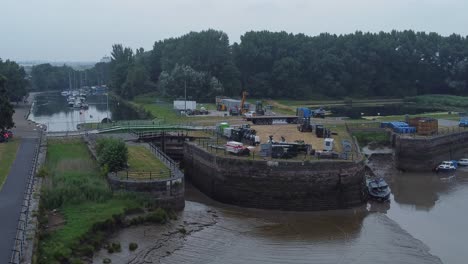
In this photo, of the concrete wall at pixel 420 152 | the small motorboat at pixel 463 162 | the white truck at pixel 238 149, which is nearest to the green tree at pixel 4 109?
the white truck at pixel 238 149

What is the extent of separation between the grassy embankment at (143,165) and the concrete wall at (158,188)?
4.16 feet

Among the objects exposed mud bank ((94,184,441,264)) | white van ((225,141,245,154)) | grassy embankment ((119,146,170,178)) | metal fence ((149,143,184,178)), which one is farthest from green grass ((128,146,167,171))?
white van ((225,141,245,154))

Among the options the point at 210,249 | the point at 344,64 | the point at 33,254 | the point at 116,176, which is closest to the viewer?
the point at 33,254

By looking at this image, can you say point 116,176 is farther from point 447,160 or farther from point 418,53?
point 418,53

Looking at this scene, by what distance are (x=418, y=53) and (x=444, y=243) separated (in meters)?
106

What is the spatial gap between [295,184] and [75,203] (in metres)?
16.5

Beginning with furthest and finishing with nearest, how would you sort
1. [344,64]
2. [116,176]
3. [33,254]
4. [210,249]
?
1. [344,64]
2. [116,176]
3. [210,249]
4. [33,254]

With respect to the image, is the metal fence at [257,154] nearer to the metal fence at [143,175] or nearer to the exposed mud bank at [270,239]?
the exposed mud bank at [270,239]

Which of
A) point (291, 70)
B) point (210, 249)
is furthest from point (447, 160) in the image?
point (291, 70)

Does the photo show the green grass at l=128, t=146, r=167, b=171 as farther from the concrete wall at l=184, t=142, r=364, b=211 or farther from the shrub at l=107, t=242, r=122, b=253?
the shrub at l=107, t=242, r=122, b=253

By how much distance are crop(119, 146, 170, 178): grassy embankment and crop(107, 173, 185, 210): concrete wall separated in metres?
1.27

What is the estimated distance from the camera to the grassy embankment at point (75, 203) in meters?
29.8

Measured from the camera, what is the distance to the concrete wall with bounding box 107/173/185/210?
131 ft

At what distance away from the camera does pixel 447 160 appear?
2459 inches
